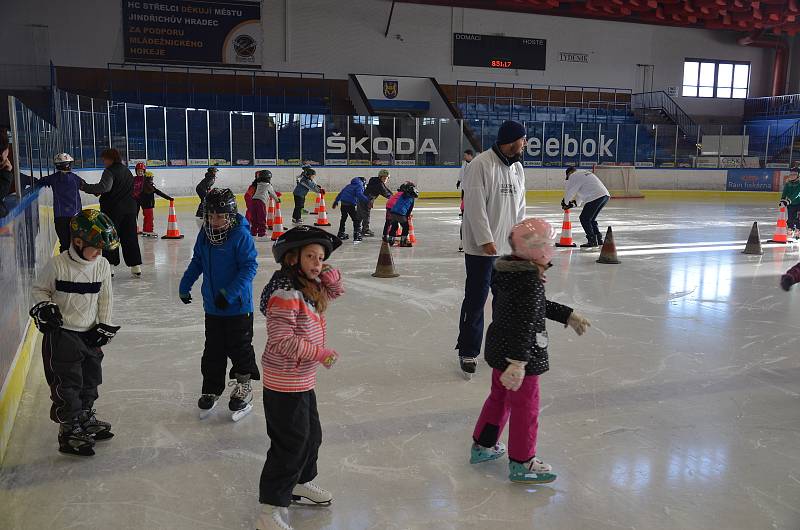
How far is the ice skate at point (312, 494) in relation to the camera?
3289mm

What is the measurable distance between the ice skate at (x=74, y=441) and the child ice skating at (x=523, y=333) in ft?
7.14

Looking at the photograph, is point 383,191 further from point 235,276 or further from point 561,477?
point 561,477

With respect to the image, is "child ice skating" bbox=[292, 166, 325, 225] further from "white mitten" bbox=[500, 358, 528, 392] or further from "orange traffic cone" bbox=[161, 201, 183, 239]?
"white mitten" bbox=[500, 358, 528, 392]

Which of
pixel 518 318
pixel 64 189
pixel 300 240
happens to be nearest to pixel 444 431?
pixel 518 318

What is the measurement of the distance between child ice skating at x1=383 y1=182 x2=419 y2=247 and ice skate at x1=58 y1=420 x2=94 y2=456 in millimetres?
7750

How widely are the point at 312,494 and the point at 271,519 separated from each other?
32 centimetres

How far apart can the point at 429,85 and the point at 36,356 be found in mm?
29022

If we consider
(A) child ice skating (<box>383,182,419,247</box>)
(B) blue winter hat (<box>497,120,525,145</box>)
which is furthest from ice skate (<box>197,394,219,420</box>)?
(A) child ice skating (<box>383,182,419,247</box>)

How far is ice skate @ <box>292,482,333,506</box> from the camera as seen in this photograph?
3289 mm

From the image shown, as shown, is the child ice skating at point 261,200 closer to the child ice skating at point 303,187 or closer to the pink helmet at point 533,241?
the child ice skating at point 303,187

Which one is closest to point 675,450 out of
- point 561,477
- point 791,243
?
point 561,477

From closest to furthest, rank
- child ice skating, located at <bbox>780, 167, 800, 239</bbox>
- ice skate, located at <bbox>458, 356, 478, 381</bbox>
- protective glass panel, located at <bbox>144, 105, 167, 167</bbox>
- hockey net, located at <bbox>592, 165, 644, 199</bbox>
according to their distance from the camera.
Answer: ice skate, located at <bbox>458, 356, 478, 381</bbox>, child ice skating, located at <bbox>780, 167, 800, 239</bbox>, protective glass panel, located at <bbox>144, 105, 167, 167</bbox>, hockey net, located at <bbox>592, 165, 644, 199</bbox>

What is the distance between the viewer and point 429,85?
108 ft

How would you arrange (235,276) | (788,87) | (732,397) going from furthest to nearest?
(788,87) < (732,397) < (235,276)
